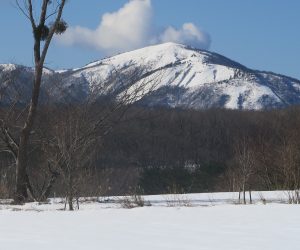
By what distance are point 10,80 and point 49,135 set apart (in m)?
1.76

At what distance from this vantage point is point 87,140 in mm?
13562

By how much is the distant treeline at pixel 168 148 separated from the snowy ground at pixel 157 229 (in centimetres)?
250

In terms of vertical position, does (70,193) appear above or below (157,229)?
above

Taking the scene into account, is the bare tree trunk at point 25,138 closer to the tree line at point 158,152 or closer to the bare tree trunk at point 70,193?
the tree line at point 158,152

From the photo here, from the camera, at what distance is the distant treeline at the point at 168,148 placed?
13.6 metres

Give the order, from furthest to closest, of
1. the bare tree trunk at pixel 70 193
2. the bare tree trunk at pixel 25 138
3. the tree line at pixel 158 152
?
the tree line at pixel 158 152 < the bare tree trunk at pixel 25 138 < the bare tree trunk at pixel 70 193

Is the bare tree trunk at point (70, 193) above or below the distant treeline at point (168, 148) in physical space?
below

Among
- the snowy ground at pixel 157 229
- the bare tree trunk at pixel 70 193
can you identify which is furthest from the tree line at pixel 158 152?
the snowy ground at pixel 157 229

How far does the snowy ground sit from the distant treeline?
2.50 meters

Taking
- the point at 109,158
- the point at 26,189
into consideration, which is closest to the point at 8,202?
the point at 26,189

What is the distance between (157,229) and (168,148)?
86814 mm

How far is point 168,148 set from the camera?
9350 centimetres

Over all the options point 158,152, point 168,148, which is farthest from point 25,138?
point 168,148

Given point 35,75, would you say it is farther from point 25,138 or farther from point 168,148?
point 168,148
